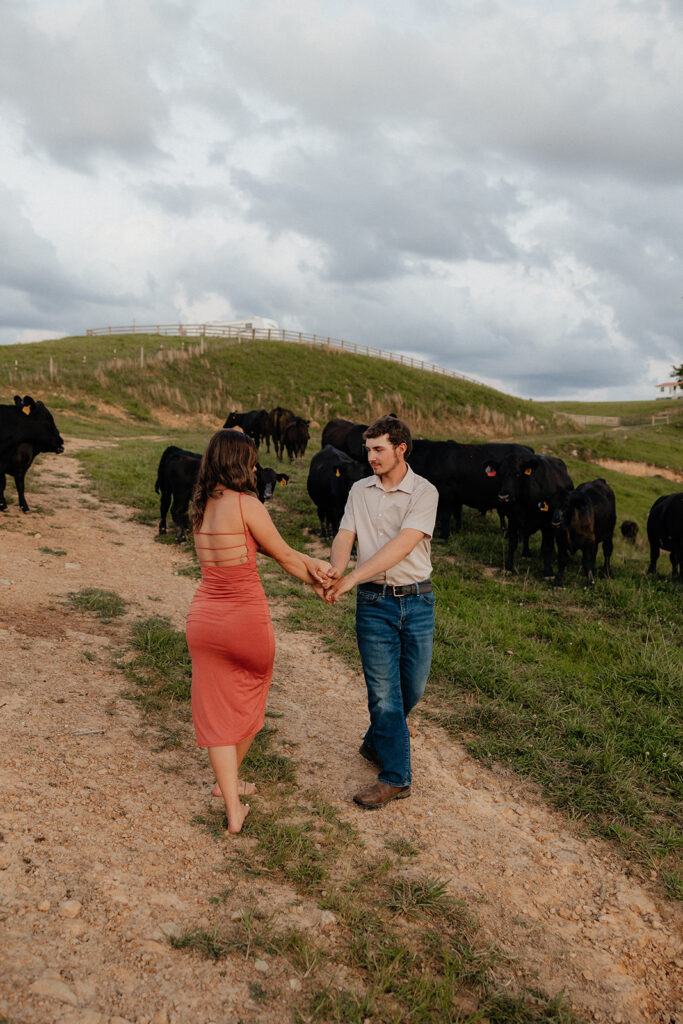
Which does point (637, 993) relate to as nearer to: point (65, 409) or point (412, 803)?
point (412, 803)

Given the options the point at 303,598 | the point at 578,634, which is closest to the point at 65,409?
the point at 303,598

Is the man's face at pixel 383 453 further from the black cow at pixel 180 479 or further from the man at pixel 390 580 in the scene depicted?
the black cow at pixel 180 479

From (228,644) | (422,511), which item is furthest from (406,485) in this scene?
(228,644)

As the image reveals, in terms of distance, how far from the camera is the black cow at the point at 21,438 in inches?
430

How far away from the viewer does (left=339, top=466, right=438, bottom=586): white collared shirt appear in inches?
161

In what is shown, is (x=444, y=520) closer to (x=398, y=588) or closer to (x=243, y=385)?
(x=398, y=588)

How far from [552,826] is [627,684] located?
2.77m

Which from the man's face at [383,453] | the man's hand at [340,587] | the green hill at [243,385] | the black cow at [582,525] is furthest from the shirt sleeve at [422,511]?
the green hill at [243,385]

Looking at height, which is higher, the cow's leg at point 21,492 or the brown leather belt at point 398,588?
the brown leather belt at point 398,588

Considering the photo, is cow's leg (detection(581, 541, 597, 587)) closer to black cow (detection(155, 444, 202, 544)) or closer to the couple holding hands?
black cow (detection(155, 444, 202, 544))

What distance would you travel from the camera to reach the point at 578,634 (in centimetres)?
812

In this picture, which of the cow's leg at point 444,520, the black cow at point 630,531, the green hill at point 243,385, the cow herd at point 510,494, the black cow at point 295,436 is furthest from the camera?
the green hill at point 243,385

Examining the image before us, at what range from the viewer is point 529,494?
1104 cm

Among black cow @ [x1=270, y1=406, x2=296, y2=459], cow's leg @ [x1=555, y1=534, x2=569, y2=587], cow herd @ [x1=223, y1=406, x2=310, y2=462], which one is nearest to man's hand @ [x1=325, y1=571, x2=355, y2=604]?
cow's leg @ [x1=555, y1=534, x2=569, y2=587]
